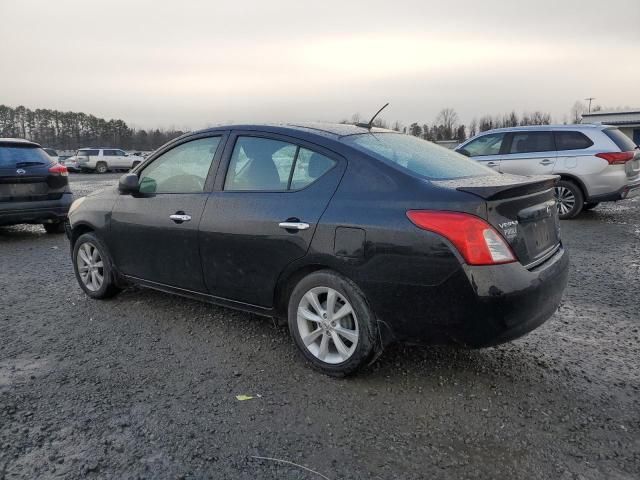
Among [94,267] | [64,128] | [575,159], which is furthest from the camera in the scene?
[64,128]

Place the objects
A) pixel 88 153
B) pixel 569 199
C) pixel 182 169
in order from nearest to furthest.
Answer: pixel 182 169
pixel 569 199
pixel 88 153

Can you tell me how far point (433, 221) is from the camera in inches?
103

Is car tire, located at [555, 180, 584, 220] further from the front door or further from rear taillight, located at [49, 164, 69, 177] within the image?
rear taillight, located at [49, 164, 69, 177]

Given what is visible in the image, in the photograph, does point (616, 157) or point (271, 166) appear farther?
point (616, 157)

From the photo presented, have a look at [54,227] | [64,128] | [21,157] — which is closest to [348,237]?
[21,157]

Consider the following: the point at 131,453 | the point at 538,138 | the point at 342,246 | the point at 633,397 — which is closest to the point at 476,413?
the point at 633,397

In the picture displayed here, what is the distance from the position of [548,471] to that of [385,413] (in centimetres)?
83

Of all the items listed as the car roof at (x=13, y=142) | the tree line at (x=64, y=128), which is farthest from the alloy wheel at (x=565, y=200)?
the tree line at (x=64, y=128)

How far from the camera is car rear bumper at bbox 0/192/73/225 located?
292 inches

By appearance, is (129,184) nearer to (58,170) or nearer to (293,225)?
(293,225)

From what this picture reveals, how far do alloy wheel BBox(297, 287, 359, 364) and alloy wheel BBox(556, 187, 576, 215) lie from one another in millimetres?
7739

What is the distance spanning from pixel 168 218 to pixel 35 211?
200 inches

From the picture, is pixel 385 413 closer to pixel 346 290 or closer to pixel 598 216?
pixel 346 290

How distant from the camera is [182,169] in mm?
3982
